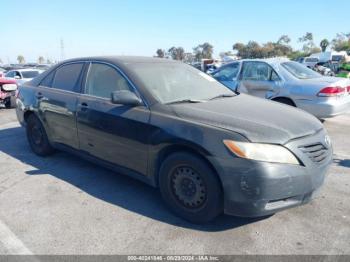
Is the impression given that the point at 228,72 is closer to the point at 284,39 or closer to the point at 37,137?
the point at 37,137

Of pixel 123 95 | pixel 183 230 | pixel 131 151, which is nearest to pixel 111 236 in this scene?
pixel 183 230

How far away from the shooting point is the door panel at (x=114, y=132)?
3463mm

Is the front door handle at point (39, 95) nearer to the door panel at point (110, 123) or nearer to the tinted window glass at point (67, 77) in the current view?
the tinted window glass at point (67, 77)

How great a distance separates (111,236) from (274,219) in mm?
1616

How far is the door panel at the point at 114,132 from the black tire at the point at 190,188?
36 centimetres

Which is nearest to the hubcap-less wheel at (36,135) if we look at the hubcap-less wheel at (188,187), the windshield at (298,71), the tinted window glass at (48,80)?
the tinted window glass at (48,80)

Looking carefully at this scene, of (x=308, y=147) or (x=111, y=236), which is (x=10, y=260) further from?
(x=308, y=147)

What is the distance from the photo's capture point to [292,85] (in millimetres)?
6727

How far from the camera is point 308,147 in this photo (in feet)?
9.72

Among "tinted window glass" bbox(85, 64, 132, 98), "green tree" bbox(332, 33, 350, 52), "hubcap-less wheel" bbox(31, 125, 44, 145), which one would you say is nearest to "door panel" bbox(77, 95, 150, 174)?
"tinted window glass" bbox(85, 64, 132, 98)

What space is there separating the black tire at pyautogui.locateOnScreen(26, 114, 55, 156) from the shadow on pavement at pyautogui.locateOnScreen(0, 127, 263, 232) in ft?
0.39

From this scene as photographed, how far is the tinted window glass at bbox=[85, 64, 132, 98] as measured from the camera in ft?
12.5

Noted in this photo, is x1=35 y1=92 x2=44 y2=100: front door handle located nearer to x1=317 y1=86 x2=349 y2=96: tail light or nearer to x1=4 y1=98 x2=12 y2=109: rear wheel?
x1=317 y1=86 x2=349 y2=96: tail light

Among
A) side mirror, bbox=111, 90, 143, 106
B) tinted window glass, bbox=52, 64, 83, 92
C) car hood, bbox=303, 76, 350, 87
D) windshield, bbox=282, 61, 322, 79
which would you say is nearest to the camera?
side mirror, bbox=111, 90, 143, 106
